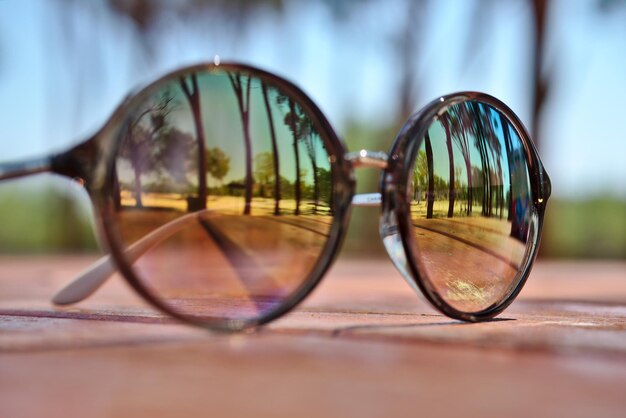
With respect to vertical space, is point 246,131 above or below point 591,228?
above

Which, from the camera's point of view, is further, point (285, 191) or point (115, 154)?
point (285, 191)

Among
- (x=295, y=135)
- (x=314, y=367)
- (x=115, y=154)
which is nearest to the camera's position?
(x=314, y=367)

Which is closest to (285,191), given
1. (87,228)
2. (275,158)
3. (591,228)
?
(275,158)

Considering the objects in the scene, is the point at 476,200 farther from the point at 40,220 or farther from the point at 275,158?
the point at 40,220

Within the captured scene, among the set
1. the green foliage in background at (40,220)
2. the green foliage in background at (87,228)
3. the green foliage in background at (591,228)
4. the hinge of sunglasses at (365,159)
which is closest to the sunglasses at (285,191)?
the hinge of sunglasses at (365,159)

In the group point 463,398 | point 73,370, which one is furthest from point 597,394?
point 73,370

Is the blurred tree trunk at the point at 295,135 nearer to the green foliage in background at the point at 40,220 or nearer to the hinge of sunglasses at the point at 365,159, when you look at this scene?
the hinge of sunglasses at the point at 365,159

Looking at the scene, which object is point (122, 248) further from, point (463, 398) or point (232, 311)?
point (463, 398)
